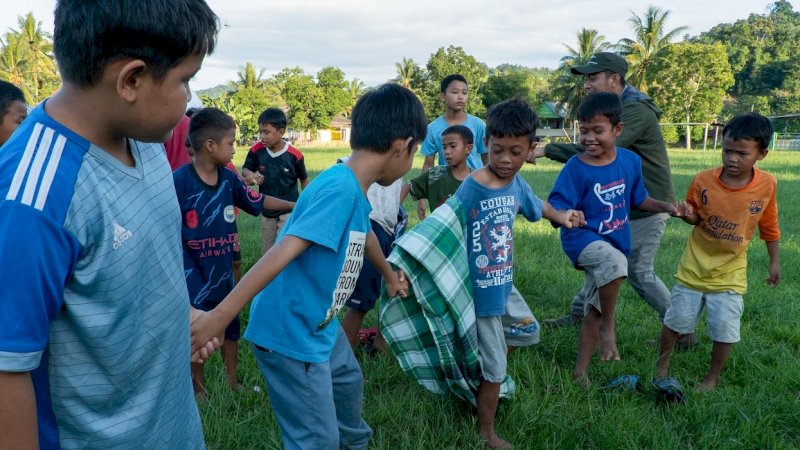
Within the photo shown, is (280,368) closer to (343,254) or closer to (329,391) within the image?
(329,391)

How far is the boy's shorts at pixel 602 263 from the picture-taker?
3684 millimetres

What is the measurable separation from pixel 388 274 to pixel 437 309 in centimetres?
39

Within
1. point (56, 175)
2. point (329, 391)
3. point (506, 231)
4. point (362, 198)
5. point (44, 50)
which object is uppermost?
point (44, 50)

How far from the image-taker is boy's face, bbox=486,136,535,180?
2.95 meters

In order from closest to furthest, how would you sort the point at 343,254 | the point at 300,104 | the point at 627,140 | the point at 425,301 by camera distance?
the point at 343,254 < the point at 425,301 < the point at 627,140 < the point at 300,104

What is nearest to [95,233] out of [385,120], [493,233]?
[385,120]

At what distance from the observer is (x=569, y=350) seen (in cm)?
414

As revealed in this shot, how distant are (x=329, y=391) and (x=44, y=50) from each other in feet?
190

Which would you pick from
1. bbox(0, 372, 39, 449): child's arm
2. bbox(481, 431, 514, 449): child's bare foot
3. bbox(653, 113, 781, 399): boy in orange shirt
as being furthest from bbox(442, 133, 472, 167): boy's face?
bbox(0, 372, 39, 449): child's arm

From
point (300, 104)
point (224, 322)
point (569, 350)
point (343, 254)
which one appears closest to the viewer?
point (224, 322)

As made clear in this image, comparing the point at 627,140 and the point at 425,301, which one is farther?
the point at 627,140

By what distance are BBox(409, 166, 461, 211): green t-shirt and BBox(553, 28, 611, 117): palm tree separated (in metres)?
48.9

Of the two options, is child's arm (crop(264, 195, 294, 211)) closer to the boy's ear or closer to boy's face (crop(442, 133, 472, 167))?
boy's face (crop(442, 133, 472, 167))

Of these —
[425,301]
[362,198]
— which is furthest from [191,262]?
[362,198]
